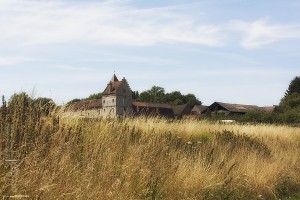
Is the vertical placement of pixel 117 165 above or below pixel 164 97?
below

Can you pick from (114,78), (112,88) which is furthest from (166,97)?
(112,88)

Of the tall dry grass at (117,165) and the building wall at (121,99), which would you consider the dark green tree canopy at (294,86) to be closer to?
the building wall at (121,99)

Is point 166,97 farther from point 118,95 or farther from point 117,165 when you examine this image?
point 117,165

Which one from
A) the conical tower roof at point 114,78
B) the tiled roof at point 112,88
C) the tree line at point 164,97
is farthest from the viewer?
the tree line at point 164,97

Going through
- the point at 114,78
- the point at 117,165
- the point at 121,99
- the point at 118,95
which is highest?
the point at 114,78

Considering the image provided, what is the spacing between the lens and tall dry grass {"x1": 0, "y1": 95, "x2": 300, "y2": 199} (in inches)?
186

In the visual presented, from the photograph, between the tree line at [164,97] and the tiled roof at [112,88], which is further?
the tree line at [164,97]

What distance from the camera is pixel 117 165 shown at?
262 inches

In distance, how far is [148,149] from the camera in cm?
775

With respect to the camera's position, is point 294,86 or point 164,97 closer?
point 294,86

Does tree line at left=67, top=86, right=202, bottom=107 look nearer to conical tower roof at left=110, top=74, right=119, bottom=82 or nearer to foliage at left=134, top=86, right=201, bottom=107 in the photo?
foliage at left=134, top=86, right=201, bottom=107

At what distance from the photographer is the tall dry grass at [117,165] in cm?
473

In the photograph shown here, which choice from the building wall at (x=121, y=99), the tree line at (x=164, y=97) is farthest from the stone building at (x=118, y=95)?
the tree line at (x=164, y=97)

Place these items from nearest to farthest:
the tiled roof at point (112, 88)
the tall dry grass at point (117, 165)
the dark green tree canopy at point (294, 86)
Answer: the tall dry grass at point (117, 165) → the dark green tree canopy at point (294, 86) → the tiled roof at point (112, 88)
